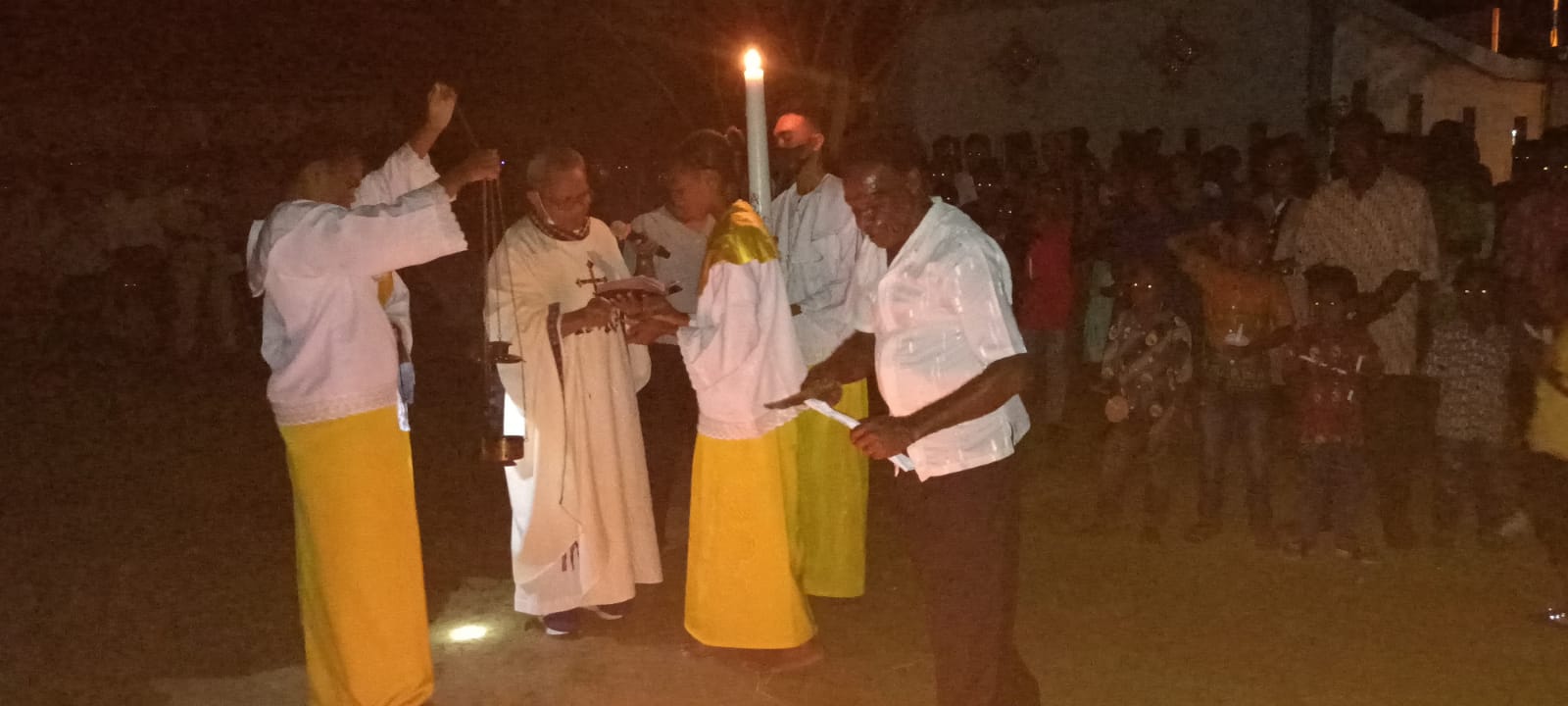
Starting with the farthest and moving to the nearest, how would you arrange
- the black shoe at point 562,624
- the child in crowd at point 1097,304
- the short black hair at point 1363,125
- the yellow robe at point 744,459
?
the child in crowd at point 1097,304
the short black hair at point 1363,125
the black shoe at point 562,624
the yellow robe at point 744,459

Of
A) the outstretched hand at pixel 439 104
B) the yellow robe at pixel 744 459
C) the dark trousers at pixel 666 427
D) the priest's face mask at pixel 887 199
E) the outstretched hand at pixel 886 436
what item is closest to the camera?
the outstretched hand at pixel 886 436

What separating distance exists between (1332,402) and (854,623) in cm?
226

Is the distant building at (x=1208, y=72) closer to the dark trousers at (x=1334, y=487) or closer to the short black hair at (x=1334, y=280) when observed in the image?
the short black hair at (x=1334, y=280)

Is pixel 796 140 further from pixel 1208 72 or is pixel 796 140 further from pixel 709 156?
pixel 1208 72

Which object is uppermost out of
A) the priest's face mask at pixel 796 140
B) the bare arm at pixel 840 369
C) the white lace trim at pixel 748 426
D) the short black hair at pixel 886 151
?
the priest's face mask at pixel 796 140

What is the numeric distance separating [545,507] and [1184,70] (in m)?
11.6

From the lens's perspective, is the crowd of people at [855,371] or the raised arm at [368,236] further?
the raised arm at [368,236]

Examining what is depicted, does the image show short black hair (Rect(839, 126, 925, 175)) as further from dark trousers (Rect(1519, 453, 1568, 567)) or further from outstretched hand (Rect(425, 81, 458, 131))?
Result: dark trousers (Rect(1519, 453, 1568, 567))

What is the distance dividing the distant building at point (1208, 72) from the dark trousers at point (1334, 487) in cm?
809

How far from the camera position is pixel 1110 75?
15734 millimetres

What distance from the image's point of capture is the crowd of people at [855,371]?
12.8 feet

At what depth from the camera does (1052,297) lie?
9055 millimetres

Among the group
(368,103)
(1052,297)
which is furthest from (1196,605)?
(368,103)

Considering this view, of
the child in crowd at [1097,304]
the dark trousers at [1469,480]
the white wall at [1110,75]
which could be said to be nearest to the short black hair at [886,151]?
the dark trousers at [1469,480]
